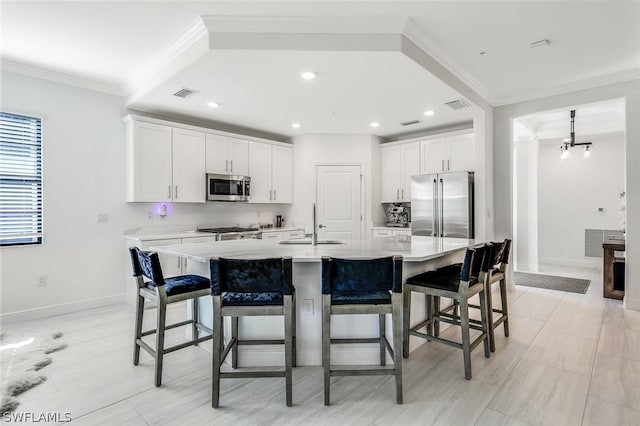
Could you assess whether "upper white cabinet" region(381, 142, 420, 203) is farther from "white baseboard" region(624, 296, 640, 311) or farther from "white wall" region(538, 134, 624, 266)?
"white wall" region(538, 134, 624, 266)

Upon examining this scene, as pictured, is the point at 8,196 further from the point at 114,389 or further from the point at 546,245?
the point at 546,245

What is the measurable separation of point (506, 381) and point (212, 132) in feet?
15.3

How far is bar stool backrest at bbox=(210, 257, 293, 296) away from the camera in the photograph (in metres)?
1.94

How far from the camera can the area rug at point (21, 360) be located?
218 centimetres

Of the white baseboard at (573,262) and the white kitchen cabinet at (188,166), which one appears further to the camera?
the white baseboard at (573,262)

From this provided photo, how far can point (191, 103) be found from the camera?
4.24 m

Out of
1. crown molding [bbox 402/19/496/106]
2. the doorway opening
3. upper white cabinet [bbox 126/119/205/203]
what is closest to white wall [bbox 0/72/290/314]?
upper white cabinet [bbox 126/119/205/203]

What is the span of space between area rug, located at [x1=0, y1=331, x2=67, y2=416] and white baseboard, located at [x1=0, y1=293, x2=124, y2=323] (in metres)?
0.38

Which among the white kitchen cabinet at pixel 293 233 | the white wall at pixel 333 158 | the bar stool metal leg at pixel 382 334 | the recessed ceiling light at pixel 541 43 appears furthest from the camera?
the white wall at pixel 333 158

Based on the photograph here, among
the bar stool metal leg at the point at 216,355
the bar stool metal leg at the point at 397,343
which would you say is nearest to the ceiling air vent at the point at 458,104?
the bar stool metal leg at the point at 397,343

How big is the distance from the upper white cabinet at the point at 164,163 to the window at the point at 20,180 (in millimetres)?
925

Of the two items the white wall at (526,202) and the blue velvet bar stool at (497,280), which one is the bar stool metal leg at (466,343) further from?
the white wall at (526,202)

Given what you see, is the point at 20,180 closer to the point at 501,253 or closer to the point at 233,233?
the point at 233,233

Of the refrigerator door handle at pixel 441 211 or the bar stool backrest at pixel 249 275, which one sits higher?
the refrigerator door handle at pixel 441 211
